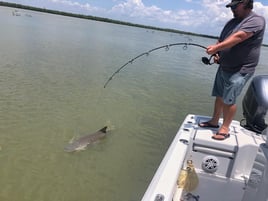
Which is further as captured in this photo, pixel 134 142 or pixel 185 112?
pixel 185 112

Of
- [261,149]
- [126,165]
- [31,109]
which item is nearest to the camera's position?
[261,149]

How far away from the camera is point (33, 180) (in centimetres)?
544

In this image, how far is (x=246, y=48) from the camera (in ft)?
13.5

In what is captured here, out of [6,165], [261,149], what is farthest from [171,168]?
[6,165]

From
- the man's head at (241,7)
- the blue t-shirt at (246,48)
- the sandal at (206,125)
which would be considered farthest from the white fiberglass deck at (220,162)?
the man's head at (241,7)

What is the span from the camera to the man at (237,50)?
3.99 metres

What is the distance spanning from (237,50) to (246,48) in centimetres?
12

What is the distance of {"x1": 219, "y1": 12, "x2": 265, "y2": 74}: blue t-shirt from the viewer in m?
3.98

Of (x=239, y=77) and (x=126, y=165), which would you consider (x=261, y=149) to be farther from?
(x=126, y=165)

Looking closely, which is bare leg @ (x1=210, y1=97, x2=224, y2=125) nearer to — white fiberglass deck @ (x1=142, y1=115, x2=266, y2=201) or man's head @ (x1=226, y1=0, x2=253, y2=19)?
white fiberglass deck @ (x1=142, y1=115, x2=266, y2=201)

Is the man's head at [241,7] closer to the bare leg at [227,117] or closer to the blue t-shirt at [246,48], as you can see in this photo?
the blue t-shirt at [246,48]

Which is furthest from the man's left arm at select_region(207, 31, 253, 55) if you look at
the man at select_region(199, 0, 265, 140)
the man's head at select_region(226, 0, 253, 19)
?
the man's head at select_region(226, 0, 253, 19)

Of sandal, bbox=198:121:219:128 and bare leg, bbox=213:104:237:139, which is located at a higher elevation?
bare leg, bbox=213:104:237:139

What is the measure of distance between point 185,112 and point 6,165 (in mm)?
6188
